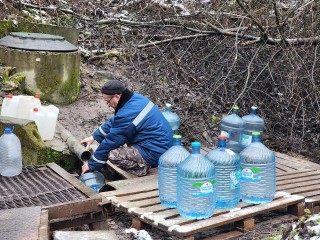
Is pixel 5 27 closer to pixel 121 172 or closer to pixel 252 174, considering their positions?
pixel 121 172

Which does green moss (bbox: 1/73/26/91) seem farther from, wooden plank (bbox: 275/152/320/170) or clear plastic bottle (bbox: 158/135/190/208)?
wooden plank (bbox: 275/152/320/170)

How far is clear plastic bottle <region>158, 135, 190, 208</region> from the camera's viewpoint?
4328mm

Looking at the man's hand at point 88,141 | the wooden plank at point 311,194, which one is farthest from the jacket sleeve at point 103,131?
the wooden plank at point 311,194

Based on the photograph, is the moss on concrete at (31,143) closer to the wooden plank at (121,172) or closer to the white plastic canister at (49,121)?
the white plastic canister at (49,121)

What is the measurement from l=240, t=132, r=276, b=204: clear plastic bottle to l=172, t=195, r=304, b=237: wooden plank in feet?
0.33

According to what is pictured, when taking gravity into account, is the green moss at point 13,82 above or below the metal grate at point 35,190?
above

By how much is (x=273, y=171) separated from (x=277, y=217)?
50cm

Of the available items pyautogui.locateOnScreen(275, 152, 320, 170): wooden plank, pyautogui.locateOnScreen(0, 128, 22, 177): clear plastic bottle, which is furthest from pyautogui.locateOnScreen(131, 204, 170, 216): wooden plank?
pyautogui.locateOnScreen(275, 152, 320, 170): wooden plank

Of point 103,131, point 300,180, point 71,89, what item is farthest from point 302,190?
point 71,89

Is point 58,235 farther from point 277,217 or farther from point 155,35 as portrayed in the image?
point 155,35

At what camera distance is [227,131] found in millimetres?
5914

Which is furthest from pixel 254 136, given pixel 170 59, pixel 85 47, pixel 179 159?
pixel 85 47

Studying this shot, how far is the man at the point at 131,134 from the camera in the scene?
5195mm

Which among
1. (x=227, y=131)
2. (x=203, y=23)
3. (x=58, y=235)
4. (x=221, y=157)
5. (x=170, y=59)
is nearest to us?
(x=58, y=235)
